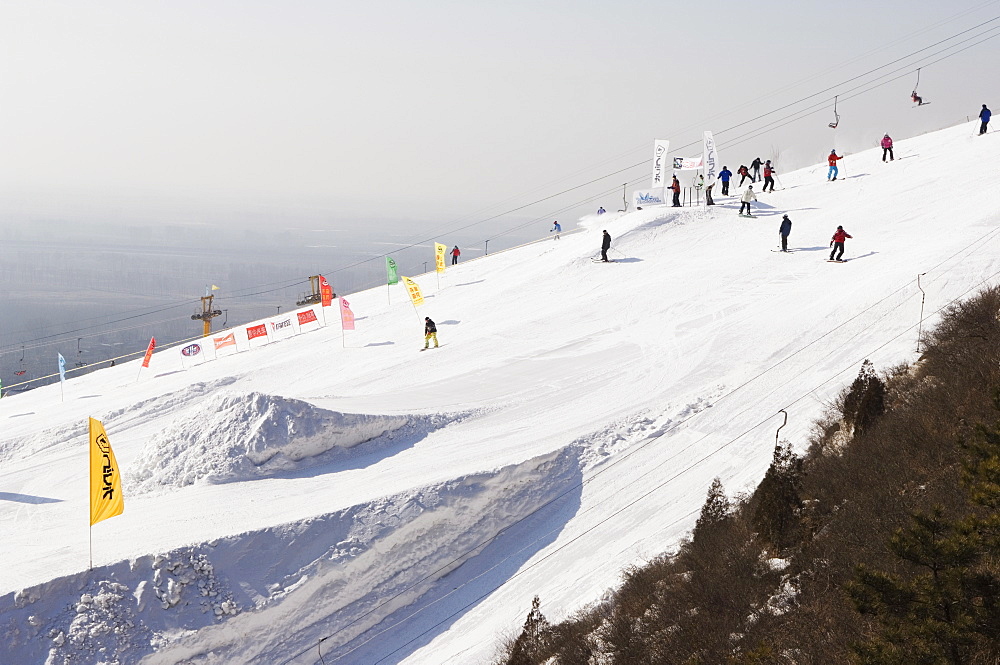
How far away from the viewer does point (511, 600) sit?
14648 mm

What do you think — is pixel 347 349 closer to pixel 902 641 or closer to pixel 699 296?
pixel 699 296

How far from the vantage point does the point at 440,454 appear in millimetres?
18250

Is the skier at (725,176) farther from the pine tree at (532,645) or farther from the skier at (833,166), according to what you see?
the pine tree at (532,645)

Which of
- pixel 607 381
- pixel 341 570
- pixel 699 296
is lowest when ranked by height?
pixel 341 570

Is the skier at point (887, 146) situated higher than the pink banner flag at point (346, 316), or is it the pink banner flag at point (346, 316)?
the skier at point (887, 146)

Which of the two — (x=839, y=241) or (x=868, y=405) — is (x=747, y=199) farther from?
(x=868, y=405)

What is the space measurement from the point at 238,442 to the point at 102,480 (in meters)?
3.28

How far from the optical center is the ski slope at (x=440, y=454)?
1368cm

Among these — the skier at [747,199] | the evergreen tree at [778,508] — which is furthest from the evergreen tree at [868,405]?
the skier at [747,199]

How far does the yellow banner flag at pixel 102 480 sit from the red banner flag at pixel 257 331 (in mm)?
18073

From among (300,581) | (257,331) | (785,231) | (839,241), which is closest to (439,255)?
(257,331)

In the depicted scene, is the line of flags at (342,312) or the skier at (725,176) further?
the skier at (725,176)

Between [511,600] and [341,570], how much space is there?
3309 mm

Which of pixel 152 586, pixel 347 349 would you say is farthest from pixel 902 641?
pixel 347 349
